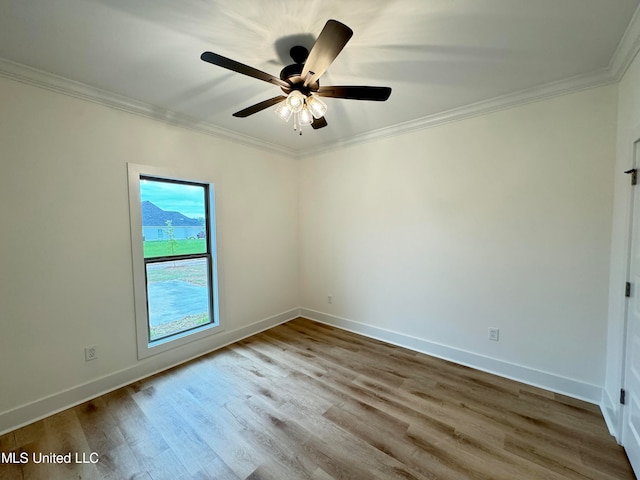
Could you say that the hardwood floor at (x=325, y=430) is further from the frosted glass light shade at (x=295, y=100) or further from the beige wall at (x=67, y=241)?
the frosted glass light shade at (x=295, y=100)

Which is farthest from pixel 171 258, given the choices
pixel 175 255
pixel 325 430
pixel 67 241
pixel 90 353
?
pixel 325 430

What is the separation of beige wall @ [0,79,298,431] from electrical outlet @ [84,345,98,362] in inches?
1.3

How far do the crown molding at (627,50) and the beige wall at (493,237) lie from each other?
171 millimetres

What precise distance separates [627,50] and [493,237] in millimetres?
1487

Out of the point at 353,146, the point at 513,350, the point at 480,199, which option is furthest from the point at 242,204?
the point at 513,350

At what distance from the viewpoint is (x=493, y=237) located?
2.47m

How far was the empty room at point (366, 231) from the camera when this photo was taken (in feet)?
5.05

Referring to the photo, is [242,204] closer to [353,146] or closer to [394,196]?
[353,146]

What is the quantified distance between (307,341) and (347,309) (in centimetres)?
73

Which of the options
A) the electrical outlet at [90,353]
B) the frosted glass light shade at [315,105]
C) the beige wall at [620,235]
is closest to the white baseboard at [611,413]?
the beige wall at [620,235]

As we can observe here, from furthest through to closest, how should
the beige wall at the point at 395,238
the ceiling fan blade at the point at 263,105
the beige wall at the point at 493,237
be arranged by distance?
1. the beige wall at the point at 493,237
2. the beige wall at the point at 395,238
3. the ceiling fan blade at the point at 263,105

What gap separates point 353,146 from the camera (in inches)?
134

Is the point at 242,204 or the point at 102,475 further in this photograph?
the point at 242,204

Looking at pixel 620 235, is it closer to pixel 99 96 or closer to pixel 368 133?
pixel 368 133
